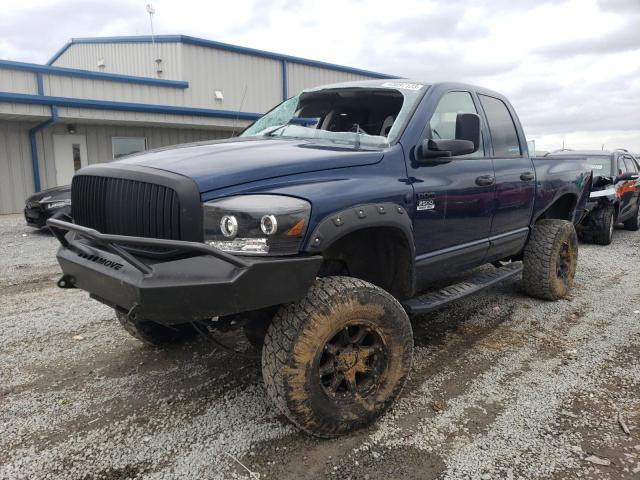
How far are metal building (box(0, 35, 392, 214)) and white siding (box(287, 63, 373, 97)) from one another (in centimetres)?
4

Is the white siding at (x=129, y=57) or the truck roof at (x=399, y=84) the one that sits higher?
the white siding at (x=129, y=57)

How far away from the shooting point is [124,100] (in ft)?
46.7

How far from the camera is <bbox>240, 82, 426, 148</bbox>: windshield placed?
11.3 feet

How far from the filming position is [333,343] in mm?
2717

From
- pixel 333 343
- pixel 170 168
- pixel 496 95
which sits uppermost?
pixel 496 95

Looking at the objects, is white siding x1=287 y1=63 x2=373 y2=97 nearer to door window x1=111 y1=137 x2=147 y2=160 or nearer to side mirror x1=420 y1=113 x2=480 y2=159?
door window x1=111 y1=137 x2=147 y2=160

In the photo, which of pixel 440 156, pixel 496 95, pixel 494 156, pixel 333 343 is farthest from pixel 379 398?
pixel 496 95

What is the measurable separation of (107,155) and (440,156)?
14096 millimetres

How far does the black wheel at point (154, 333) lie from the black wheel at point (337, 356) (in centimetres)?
127

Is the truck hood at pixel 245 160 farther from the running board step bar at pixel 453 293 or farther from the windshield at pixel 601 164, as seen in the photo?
the windshield at pixel 601 164

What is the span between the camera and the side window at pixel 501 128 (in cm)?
434

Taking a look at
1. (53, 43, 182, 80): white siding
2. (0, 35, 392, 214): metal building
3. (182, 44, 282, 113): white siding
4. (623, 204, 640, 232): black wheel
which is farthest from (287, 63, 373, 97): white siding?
(623, 204, 640, 232): black wheel

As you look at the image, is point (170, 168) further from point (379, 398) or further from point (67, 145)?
point (67, 145)

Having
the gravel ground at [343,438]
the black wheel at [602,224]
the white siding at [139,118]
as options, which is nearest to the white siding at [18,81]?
the white siding at [139,118]
